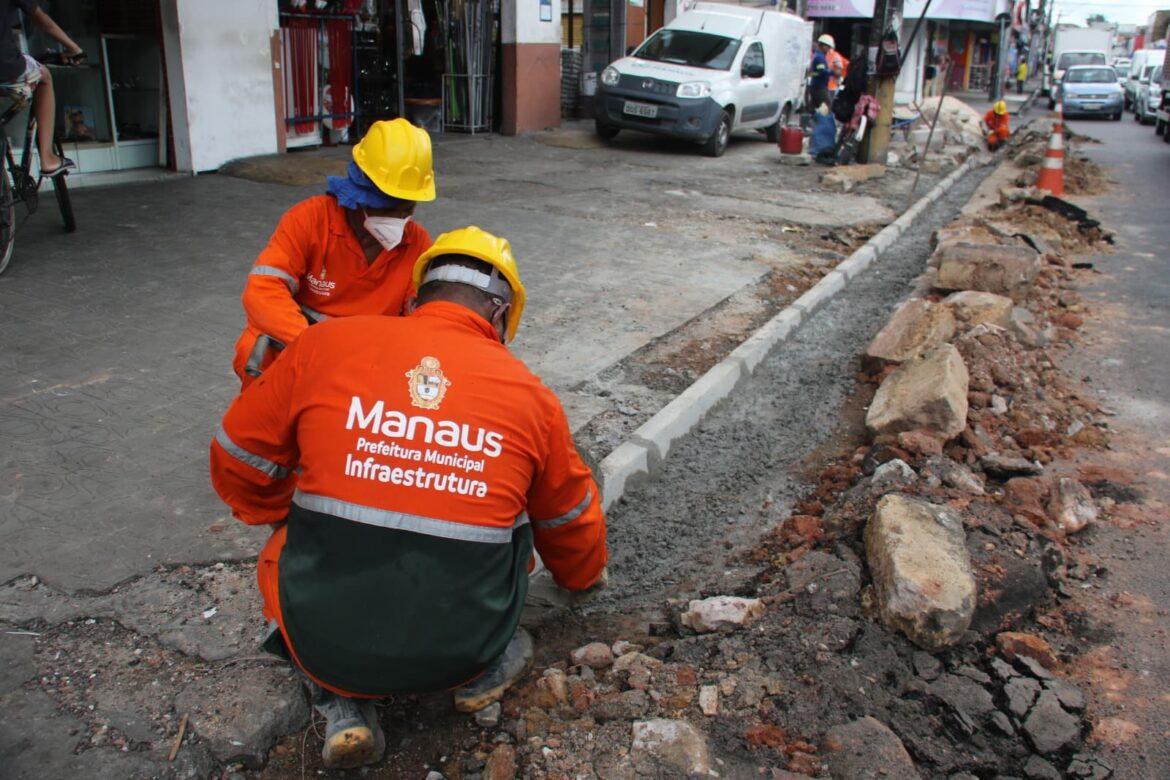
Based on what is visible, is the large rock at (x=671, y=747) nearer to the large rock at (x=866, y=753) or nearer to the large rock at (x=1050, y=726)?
the large rock at (x=866, y=753)

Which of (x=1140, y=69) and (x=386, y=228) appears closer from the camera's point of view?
(x=386, y=228)

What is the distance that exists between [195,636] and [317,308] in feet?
4.09

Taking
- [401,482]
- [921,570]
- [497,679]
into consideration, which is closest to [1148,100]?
[921,570]

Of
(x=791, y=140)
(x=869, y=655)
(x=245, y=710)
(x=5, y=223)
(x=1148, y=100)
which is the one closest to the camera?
(x=245, y=710)

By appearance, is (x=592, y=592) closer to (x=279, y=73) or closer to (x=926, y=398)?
(x=926, y=398)

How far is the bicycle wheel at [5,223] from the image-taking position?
20.7 feet

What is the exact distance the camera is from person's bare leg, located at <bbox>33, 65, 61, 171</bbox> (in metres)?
6.28

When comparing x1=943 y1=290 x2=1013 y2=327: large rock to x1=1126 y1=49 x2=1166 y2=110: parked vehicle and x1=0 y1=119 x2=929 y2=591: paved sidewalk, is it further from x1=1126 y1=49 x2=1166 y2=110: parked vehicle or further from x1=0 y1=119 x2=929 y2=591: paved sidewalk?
x1=1126 y1=49 x2=1166 y2=110: parked vehicle

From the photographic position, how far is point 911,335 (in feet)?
19.7

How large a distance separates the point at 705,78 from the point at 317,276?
1230 centimetres

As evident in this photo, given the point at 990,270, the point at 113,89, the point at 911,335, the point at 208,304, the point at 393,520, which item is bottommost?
the point at 911,335

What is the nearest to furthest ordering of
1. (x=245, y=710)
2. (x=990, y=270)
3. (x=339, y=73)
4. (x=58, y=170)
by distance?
(x=245, y=710) → (x=58, y=170) → (x=990, y=270) → (x=339, y=73)

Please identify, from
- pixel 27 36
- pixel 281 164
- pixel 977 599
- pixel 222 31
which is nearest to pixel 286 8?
pixel 222 31

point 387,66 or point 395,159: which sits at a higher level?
point 387,66
